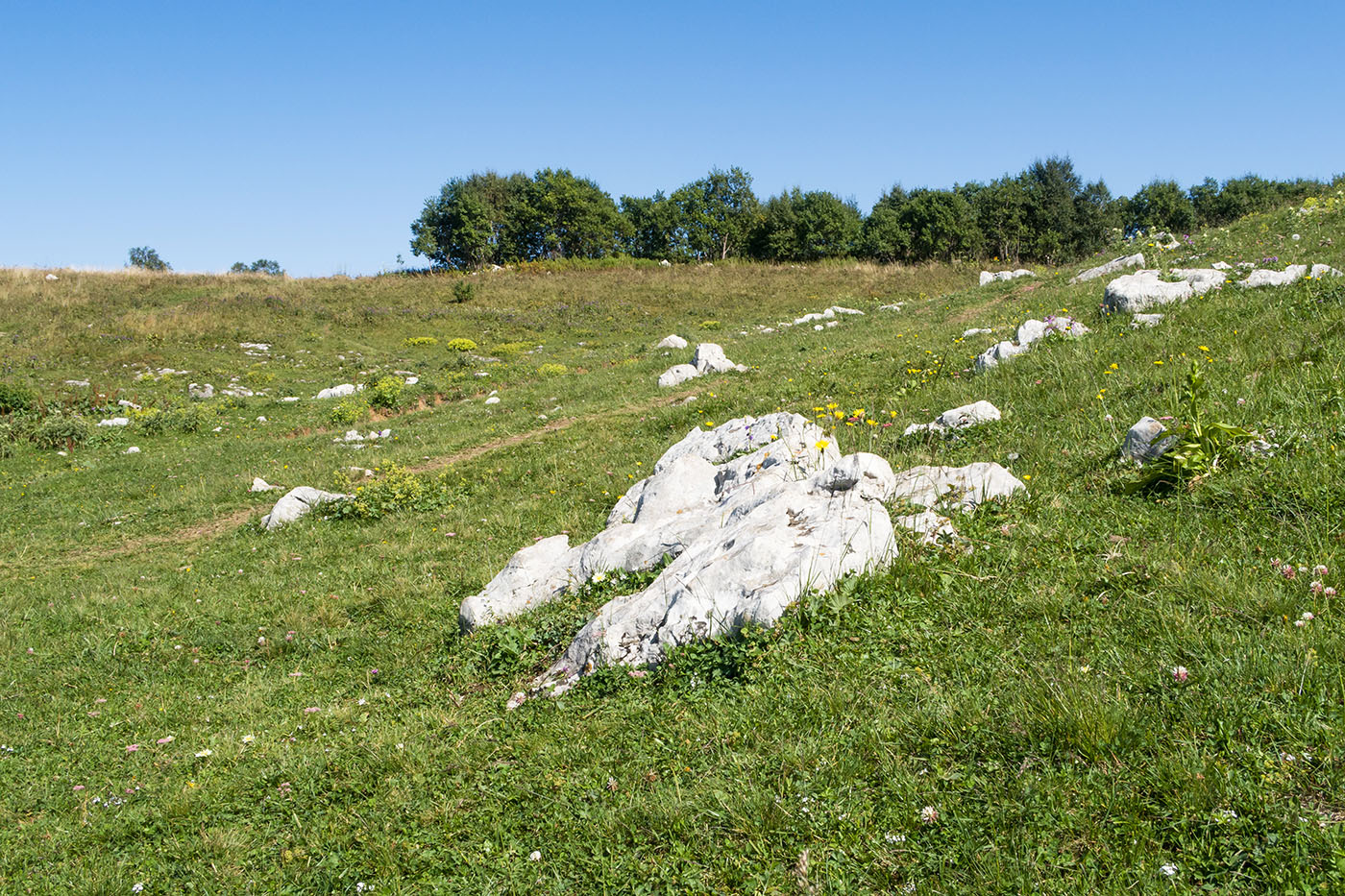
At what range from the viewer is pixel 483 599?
759 centimetres

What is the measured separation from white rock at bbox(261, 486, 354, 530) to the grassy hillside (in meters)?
0.56

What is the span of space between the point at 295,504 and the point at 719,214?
2878 inches

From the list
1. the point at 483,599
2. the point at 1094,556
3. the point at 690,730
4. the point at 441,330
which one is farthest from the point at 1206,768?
the point at 441,330

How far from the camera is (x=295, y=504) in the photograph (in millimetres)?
13648

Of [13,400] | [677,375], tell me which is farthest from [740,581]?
[13,400]

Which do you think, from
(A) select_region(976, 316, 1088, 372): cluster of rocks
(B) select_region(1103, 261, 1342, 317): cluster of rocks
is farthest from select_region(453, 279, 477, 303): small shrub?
(B) select_region(1103, 261, 1342, 317): cluster of rocks

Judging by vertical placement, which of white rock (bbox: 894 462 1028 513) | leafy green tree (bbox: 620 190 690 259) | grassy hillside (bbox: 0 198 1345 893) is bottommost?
grassy hillside (bbox: 0 198 1345 893)

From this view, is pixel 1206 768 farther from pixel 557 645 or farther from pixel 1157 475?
pixel 557 645

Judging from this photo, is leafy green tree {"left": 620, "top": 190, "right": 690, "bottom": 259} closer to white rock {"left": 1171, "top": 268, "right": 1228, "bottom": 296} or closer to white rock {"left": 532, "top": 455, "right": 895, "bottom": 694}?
white rock {"left": 1171, "top": 268, "right": 1228, "bottom": 296}

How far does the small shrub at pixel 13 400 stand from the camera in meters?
22.7

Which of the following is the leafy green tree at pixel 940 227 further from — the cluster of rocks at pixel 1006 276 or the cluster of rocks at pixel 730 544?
the cluster of rocks at pixel 730 544

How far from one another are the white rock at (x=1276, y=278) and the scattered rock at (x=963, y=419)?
22.5ft

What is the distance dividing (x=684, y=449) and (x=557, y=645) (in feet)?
18.6

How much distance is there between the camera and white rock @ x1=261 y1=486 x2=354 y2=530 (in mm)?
13344
